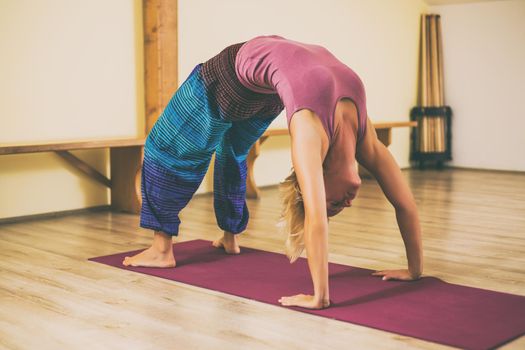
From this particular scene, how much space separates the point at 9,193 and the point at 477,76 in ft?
17.0

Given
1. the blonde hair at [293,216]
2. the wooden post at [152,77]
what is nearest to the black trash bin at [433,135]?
the wooden post at [152,77]

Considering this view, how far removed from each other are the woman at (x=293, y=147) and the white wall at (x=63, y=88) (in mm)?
1478

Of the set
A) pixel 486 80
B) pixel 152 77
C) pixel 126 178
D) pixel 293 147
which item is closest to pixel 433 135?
pixel 486 80

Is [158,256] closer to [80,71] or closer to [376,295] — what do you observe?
[376,295]

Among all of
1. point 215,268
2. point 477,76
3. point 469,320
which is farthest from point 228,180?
point 477,76

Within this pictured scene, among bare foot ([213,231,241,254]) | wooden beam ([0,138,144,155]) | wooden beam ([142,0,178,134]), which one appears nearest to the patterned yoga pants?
bare foot ([213,231,241,254])

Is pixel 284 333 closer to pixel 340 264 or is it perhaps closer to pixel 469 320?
pixel 469 320

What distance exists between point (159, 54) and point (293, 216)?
2609 mm

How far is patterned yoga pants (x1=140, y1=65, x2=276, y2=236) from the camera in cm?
313

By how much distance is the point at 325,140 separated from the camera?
2.50m

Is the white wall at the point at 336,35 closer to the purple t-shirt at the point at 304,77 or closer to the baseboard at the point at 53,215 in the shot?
the baseboard at the point at 53,215

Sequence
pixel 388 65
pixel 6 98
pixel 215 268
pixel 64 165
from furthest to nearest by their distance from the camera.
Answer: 1. pixel 388 65
2. pixel 64 165
3. pixel 6 98
4. pixel 215 268

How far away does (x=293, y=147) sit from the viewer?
251 cm

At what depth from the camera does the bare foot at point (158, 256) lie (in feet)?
10.7
